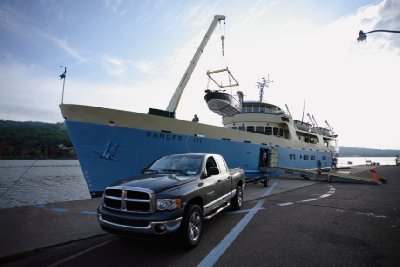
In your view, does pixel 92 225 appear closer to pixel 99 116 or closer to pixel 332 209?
pixel 99 116

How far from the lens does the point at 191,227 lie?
15.0ft

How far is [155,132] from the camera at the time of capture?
1079 cm

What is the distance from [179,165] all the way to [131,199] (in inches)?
75.0

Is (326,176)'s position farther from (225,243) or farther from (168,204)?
(168,204)

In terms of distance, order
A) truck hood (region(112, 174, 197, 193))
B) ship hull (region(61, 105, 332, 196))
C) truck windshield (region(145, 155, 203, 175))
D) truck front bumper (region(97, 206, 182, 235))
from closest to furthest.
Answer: truck front bumper (region(97, 206, 182, 235)) → truck hood (region(112, 174, 197, 193)) → truck windshield (region(145, 155, 203, 175)) → ship hull (region(61, 105, 332, 196))

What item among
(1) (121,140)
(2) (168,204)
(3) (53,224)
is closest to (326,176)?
(1) (121,140)

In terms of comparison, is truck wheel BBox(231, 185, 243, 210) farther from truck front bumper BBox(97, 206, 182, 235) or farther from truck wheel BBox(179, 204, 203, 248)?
truck front bumper BBox(97, 206, 182, 235)

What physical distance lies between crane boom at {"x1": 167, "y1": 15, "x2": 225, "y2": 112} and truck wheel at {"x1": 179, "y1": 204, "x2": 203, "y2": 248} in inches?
481

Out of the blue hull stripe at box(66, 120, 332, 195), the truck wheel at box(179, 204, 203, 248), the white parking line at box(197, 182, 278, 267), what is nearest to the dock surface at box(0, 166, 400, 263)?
the blue hull stripe at box(66, 120, 332, 195)

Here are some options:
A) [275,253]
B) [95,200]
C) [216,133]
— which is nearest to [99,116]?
[95,200]

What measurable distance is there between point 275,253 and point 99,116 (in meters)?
8.30

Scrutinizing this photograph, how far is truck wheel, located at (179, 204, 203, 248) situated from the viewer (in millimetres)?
4324

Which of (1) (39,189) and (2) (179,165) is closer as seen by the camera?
(2) (179,165)

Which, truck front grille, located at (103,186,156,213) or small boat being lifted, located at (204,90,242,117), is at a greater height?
small boat being lifted, located at (204,90,242,117)
